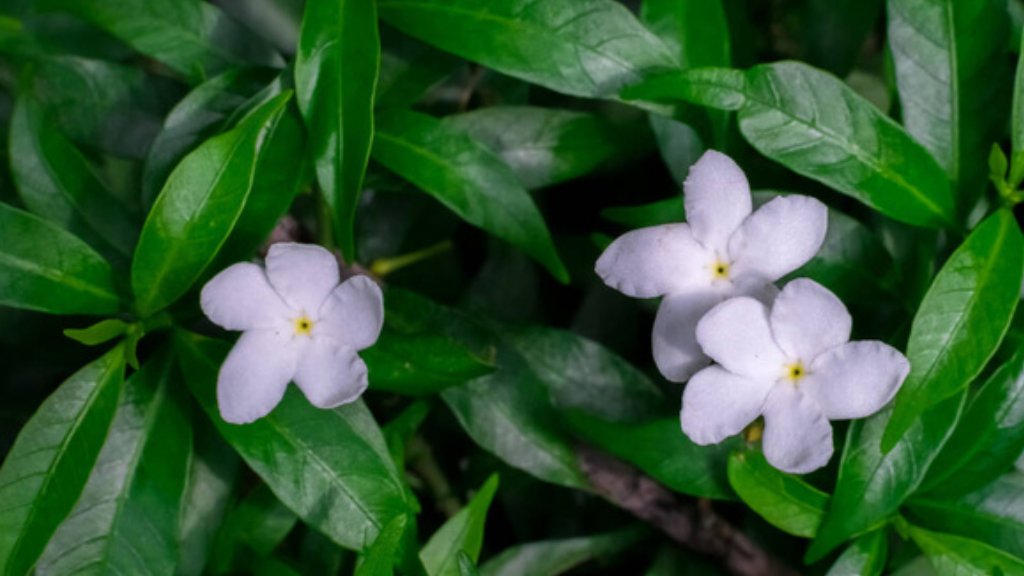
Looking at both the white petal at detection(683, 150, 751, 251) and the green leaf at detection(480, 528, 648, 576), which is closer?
the white petal at detection(683, 150, 751, 251)

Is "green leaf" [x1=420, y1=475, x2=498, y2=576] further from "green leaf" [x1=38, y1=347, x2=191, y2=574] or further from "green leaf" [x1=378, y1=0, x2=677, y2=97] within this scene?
"green leaf" [x1=378, y1=0, x2=677, y2=97]

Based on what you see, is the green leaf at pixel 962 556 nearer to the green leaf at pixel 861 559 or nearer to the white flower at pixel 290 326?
the green leaf at pixel 861 559

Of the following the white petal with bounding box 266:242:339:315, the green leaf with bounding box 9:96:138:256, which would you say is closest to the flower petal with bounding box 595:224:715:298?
the white petal with bounding box 266:242:339:315

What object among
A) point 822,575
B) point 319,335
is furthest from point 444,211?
point 822,575

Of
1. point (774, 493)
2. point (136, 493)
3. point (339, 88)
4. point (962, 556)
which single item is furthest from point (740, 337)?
point (136, 493)

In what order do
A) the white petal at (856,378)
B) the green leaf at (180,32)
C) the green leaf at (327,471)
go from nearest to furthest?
the white petal at (856,378)
the green leaf at (327,471)
the green leaf at (180,32)

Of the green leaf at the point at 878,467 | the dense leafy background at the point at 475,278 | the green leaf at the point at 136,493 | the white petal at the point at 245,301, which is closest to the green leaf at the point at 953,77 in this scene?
the dense leafy background at the point at 475,278

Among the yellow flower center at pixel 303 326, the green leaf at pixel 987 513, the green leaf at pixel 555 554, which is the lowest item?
the green leaf at pixel 555 554

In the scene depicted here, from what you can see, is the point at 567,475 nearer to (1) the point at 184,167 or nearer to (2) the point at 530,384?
(2) the point at 530,384
